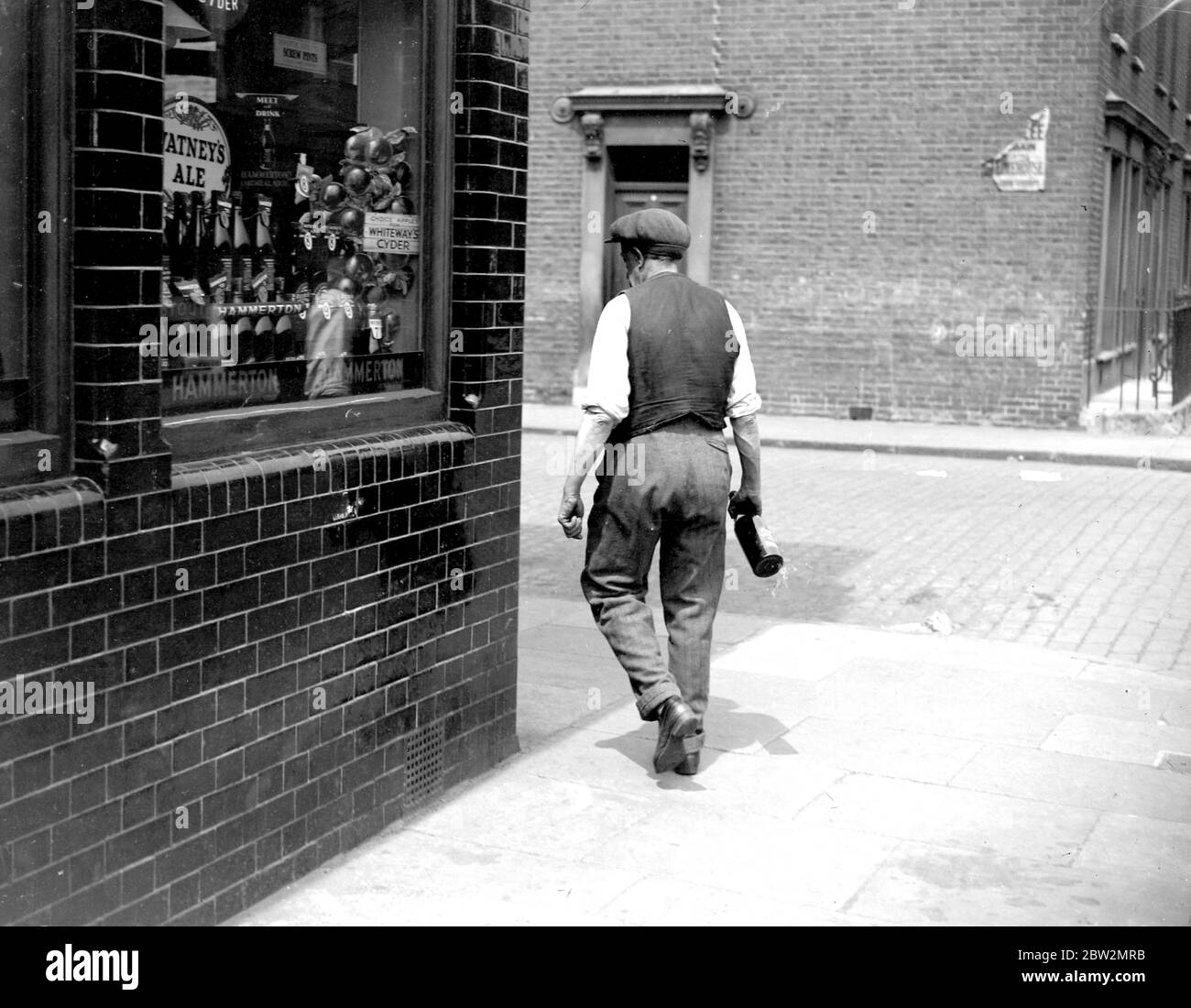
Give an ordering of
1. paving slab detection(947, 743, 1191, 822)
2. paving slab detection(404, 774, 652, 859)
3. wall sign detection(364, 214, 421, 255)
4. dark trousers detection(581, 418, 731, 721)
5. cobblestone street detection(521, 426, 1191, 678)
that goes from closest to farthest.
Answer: paving slab detection(404, 774, 652, 859) → wall sign detection(364, 214, 421, 255) → dark trousers detection(581, 418, 731, 721) → paving slab detection(947, 743, 1191, 822) → cobblestone street detection(521, 426, 1191, 678)

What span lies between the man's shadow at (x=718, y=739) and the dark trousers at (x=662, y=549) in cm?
34

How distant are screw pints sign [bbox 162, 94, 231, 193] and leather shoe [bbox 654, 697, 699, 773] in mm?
2327

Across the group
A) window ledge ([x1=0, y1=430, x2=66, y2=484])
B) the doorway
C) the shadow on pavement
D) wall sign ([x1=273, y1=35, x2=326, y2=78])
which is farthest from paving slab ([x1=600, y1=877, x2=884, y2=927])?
the doorway

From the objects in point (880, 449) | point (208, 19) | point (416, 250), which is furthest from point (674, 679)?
point (880, 449)

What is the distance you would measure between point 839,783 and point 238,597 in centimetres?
251

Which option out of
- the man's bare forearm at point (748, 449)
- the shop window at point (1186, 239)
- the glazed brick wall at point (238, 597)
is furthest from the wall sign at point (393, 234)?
the shop window at point (1186, 239)

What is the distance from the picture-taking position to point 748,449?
5.96 meters

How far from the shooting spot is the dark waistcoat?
5.70 meters

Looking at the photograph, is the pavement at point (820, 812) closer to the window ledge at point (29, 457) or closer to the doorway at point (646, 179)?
the window ledge at point (29, 457)

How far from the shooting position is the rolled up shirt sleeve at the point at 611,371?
5641 millimetres

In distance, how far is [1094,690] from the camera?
7.55 m

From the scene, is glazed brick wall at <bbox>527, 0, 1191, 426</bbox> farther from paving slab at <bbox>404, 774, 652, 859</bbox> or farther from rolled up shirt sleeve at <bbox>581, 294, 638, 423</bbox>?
paving slab at <bbox>404, 774, 652, 859</bbox>

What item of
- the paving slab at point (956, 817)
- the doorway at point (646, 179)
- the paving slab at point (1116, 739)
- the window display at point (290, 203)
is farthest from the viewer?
the doorway at point (646, 179)
